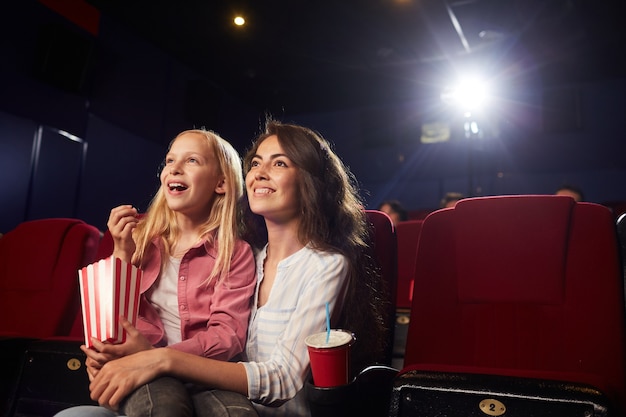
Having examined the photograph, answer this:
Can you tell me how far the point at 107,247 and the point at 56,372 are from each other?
563 millimetres

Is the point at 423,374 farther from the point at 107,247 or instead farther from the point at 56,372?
the point at 107,247

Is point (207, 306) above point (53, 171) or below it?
below

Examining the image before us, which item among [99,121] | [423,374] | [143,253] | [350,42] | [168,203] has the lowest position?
[423,374]

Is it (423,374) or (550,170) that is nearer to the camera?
(423,374)

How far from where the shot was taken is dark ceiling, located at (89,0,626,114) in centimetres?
439

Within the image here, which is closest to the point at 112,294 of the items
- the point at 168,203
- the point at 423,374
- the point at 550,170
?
the point at 168,203

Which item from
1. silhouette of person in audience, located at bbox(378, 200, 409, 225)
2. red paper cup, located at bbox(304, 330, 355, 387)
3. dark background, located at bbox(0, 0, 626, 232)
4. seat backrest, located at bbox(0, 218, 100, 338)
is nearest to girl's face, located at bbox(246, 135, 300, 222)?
red paper cup, located at bbox(304, 330, 355, 387)

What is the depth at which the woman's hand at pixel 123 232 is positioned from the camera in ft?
3.87

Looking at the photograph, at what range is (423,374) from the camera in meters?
0.93

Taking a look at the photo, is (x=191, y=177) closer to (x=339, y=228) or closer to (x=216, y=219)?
(x=216, y=219)

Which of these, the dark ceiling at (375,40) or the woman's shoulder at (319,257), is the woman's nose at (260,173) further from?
the dark ceiling at (375,40)

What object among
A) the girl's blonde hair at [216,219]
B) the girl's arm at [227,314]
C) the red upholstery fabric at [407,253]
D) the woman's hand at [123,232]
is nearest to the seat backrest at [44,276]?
the girl's blonde hair at [216,219]

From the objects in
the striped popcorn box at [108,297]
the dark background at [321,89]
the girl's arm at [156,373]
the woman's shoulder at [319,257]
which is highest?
the dark background at [321,89]

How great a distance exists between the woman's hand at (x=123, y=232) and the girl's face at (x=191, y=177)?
11 centimetres
